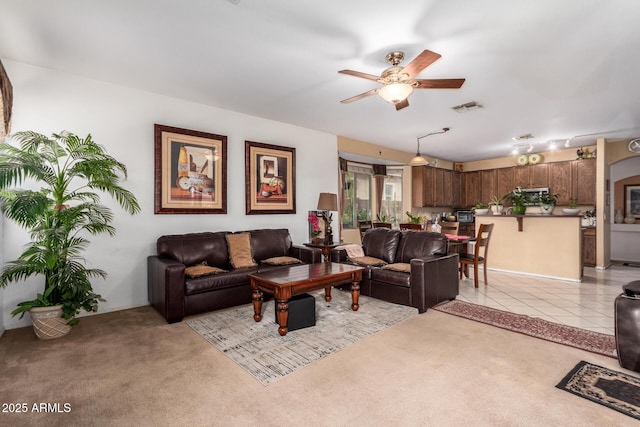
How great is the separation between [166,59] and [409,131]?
13.7 feet

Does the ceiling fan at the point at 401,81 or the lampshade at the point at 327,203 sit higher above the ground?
the ceiling fan at the point at 401,81

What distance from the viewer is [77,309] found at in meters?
3.04

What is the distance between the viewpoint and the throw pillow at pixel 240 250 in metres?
4.06

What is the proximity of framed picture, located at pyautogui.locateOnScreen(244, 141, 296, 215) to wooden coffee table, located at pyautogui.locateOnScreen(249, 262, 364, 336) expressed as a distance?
5.48 feet

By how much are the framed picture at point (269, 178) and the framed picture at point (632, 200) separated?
27.2ft

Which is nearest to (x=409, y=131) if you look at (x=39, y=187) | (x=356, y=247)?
(x=356, y=247)

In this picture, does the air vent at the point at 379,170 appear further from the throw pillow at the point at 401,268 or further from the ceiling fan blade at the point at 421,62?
the ceiling fan blade at the point at 421,62

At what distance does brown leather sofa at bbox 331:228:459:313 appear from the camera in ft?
11.8

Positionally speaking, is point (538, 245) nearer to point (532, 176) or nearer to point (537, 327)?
point (532, 176)

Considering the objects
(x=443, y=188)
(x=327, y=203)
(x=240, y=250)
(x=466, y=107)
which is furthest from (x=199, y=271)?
(x=443, y=188)

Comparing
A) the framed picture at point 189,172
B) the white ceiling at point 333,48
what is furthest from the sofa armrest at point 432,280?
the framed picture at point 189,172

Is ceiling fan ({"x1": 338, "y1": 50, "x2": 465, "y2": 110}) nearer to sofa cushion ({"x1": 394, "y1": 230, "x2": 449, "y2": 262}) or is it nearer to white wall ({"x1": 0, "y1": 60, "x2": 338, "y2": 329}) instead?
sofa cushion ({"x1": 394, "y1": 230, "x2": 449, "y2": 262})

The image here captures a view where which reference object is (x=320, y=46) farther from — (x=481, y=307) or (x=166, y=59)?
(x=481, y=307)

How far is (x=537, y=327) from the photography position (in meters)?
3.10
